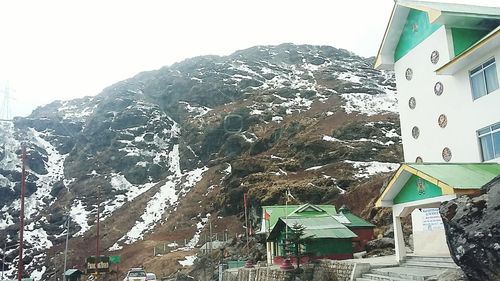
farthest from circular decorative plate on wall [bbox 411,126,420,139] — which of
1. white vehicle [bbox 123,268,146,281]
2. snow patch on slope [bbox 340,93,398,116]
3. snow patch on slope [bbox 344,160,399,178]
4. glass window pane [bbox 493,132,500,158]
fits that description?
snow patch on slope [bbox 340,93,398,116]

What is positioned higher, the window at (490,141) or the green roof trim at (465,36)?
the green roof trim at (465,36)

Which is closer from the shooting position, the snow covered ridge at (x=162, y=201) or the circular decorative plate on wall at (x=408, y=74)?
the circular decorative plate on wall at (x=408, y=74)

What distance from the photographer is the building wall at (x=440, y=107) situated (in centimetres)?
1648

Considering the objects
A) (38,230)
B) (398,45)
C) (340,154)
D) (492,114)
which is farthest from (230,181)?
(492,114)

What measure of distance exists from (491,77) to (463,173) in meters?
4.02

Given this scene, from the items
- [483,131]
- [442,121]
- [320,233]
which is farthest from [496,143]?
[320,233]

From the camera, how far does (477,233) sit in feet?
31.5

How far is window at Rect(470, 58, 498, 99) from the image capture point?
15.6 meters

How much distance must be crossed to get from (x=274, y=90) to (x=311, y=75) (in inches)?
807

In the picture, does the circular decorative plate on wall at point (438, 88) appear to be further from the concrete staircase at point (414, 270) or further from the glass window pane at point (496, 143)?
the concrete staircase at point (414, 270)

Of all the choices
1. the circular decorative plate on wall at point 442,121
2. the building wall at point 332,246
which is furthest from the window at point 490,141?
the building wall at point 332,246

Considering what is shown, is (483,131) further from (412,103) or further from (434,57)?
(412,103)

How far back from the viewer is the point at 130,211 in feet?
266

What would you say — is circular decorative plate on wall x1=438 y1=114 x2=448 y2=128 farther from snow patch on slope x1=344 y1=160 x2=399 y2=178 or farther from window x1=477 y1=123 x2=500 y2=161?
snow patch on slope x1=344 y1=160 x2=399 y2=178
